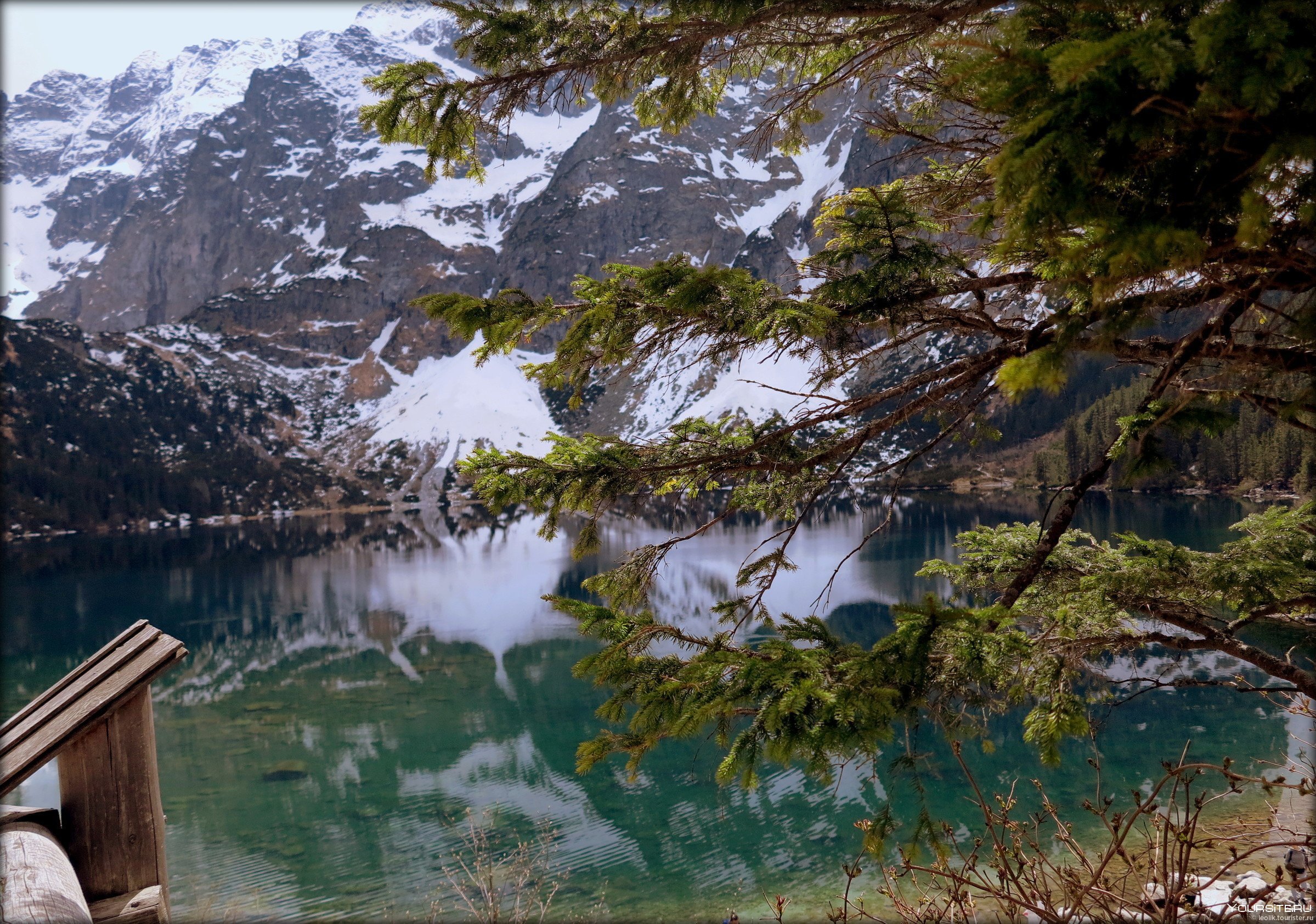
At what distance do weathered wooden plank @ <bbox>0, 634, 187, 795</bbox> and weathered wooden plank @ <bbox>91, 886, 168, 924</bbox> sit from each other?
371mm

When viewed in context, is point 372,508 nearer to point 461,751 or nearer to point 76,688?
point 461,751

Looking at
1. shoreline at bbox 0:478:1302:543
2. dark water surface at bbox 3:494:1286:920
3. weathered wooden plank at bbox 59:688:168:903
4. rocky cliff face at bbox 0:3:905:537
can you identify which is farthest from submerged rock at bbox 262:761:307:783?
rocky cliff face at bbox 0:3:905:537

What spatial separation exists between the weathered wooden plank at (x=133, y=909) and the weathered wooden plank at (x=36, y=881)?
4 cm

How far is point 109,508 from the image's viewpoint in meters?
89.6

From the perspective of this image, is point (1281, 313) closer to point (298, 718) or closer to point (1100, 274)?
point (1100, 274)

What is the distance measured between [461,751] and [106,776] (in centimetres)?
1622

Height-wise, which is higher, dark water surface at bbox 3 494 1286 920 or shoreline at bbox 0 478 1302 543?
shoreline at bbox 0 478 1302 543

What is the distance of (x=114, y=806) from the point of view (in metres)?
1.90

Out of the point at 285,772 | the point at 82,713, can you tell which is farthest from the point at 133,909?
the point at 285,772

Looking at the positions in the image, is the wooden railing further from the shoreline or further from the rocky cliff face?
the rocky cliff face

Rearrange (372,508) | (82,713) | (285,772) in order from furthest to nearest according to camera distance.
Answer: (372,508) < (285,772) < (82,713)

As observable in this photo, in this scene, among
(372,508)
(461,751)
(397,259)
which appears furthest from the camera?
(397,259)

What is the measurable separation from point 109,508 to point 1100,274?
360ft

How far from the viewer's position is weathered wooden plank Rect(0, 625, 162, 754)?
1.82 m
